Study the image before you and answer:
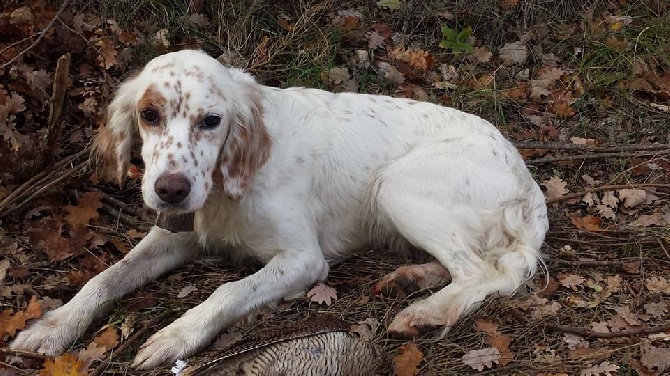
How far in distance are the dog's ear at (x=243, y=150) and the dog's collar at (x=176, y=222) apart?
0.29m

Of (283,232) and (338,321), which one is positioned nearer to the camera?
(338,321)

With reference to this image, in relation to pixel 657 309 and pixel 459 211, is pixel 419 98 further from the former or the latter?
pixel 657 309

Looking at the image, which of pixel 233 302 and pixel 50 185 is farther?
pixel 50 185

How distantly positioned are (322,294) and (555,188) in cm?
188

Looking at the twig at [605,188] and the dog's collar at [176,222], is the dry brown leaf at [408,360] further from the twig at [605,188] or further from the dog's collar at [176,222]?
the twig at [605,188]

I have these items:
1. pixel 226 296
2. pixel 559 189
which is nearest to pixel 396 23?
pixel 559 189

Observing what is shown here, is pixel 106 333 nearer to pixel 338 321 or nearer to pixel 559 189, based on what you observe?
pixel 338 321

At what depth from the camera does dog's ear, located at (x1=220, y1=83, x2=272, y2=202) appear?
3.42m

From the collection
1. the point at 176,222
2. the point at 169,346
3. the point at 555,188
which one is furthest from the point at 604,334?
the point at 176,222

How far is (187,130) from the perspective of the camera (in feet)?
10.4

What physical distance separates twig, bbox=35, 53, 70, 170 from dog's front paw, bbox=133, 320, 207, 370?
1.49 m

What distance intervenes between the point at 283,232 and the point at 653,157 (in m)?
2.76

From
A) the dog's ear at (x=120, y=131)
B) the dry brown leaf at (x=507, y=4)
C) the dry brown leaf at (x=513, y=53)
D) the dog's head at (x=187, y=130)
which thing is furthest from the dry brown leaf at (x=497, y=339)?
the dry brown leaf at (x=507, y=4)

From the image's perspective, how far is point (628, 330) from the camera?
3.43 metres
